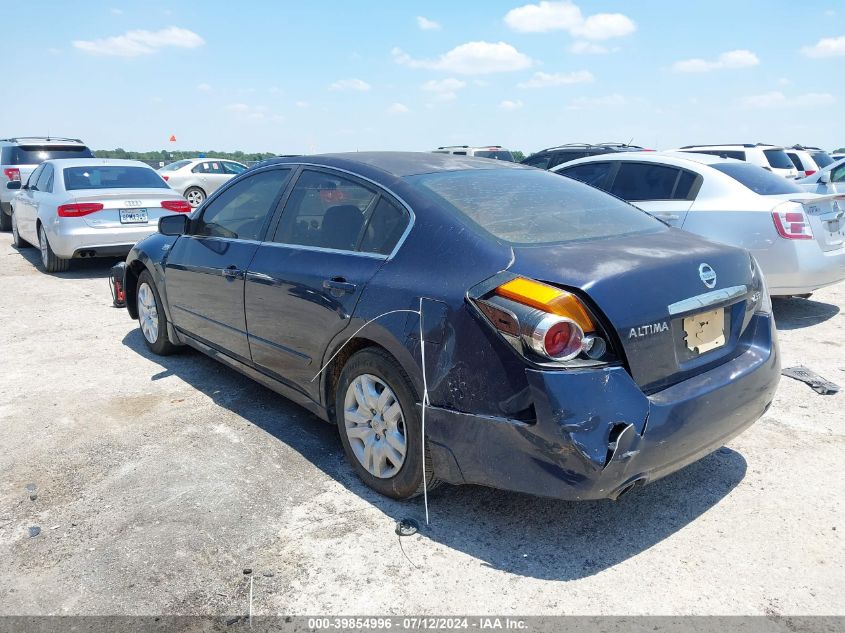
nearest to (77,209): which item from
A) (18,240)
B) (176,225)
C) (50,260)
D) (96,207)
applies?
(96,207)

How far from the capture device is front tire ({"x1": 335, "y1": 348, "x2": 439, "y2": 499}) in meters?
3.01

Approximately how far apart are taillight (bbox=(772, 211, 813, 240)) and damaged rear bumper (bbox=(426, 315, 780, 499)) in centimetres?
361

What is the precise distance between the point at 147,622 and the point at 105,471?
4.59 feet

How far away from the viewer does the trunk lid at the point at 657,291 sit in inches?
103

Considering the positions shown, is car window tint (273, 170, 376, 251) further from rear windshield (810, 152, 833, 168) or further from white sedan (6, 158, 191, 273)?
rear windshield (810, 152, 833, 168)

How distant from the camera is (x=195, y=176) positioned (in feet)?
63.6

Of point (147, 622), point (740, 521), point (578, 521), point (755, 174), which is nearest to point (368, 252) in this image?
point (578, 521)

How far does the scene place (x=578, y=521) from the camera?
10.2 ft

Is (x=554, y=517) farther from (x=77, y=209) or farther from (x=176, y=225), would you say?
(x=77, y=209)

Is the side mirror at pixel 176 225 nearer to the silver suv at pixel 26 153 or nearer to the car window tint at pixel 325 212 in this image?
the car window tint at pixel 325 212

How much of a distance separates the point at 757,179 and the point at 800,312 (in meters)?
1.43

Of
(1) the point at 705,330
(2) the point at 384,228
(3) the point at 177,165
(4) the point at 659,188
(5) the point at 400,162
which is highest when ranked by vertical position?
(3) the point at 177,165

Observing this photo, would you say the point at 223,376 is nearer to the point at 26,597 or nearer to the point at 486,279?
the point at 26,597

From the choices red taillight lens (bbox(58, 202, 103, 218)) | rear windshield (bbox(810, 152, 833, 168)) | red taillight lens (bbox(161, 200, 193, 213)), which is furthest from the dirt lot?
rear windshield (bbox(810, 152, 833, 168))
